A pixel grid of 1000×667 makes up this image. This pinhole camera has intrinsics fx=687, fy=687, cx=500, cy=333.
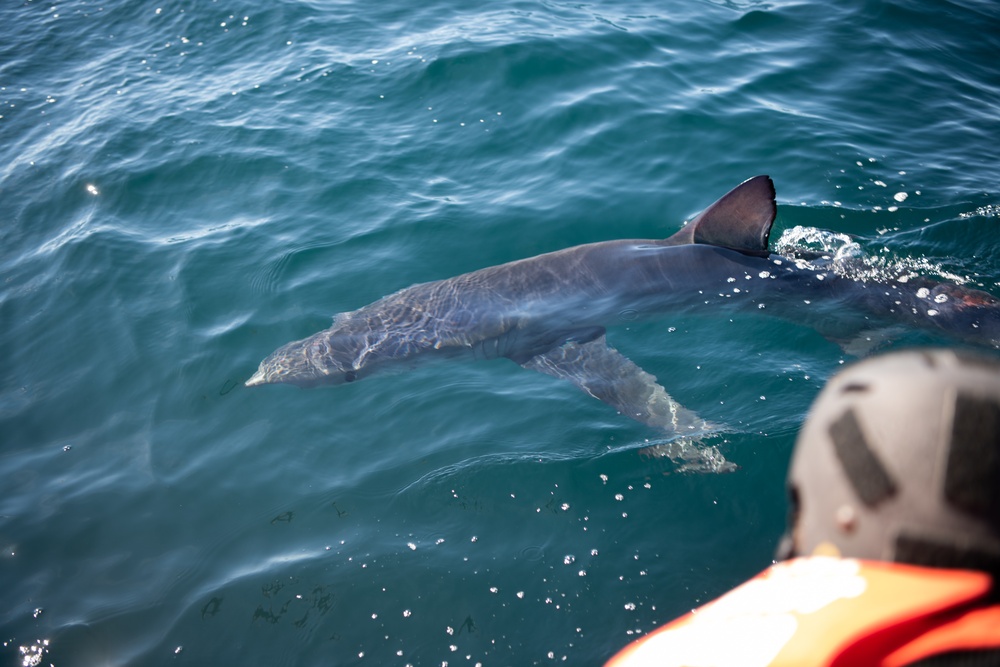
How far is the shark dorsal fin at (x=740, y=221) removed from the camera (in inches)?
268

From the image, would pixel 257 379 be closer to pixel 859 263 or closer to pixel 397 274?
pixel 397 274

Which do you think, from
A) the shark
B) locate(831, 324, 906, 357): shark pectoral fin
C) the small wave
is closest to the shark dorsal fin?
the shark

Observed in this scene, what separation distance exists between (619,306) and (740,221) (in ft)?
5.02

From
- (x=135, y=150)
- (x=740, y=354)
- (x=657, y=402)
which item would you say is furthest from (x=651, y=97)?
(x=135, y=150)

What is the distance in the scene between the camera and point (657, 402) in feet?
22.0

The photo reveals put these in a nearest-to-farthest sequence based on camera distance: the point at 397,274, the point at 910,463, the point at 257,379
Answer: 1. the point at 910,463
2. the point at 257,379
3. the point at 397,274

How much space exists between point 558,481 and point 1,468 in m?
5.56

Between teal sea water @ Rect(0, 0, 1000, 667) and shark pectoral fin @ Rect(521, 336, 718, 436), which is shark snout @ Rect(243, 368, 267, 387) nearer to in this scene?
teal sea water @ Rect(0, 0, 1000, 667)

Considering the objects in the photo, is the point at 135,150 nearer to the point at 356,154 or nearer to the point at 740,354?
the point at 356,154

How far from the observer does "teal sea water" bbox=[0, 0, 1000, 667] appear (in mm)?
5391

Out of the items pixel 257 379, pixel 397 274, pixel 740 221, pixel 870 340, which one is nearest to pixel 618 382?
pixel 740 221

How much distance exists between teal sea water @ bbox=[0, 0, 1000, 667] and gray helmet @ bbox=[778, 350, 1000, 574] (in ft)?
Result: 11.5

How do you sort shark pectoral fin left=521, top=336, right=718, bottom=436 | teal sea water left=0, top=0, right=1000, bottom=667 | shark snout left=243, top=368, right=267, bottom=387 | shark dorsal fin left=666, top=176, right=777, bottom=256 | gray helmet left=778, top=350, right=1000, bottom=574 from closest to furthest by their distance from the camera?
gray helmet left=778, top=350, right=1000, bottom=574
teal sea water left=0, top=0, right=1000, bottom=667
shark pectoral fin left=521, top=336, right=718, bottom=436
shark dorsal fin left=666, top=176, right=777, bottom=256
shark snout left=243, top=368, right=267, bottom=387

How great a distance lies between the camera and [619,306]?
760 cm
